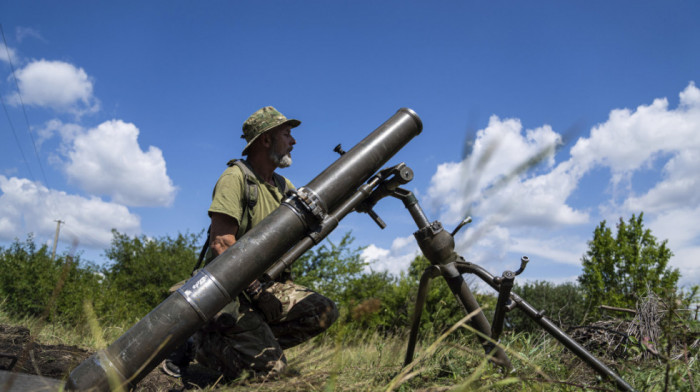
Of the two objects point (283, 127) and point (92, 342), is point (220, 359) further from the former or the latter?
point (92, 342)

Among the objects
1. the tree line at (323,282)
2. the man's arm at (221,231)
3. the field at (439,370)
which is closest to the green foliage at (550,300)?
the tree line at (323,282)

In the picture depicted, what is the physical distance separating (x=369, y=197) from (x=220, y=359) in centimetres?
175

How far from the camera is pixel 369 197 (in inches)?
123

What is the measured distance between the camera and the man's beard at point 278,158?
13.2 ft

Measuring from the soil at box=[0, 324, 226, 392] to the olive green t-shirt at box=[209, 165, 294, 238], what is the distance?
4.03 feet

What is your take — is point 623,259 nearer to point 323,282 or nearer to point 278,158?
point 323,282

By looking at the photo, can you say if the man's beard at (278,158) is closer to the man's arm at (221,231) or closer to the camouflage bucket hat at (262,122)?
the camouflage bucket hat at (262,122)

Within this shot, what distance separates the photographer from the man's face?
4.03 m

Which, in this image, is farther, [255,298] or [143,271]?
[143,271]

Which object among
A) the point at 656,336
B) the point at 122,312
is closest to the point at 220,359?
the point at 656,336

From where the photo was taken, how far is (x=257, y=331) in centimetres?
361

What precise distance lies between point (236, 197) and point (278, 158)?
617 millimetres

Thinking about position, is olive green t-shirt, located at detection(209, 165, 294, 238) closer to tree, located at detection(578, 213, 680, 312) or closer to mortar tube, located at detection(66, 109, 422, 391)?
mortar tube, located at detection(66, 109, 422, 391)

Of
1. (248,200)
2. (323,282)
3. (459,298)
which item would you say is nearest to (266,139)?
(248,200)
